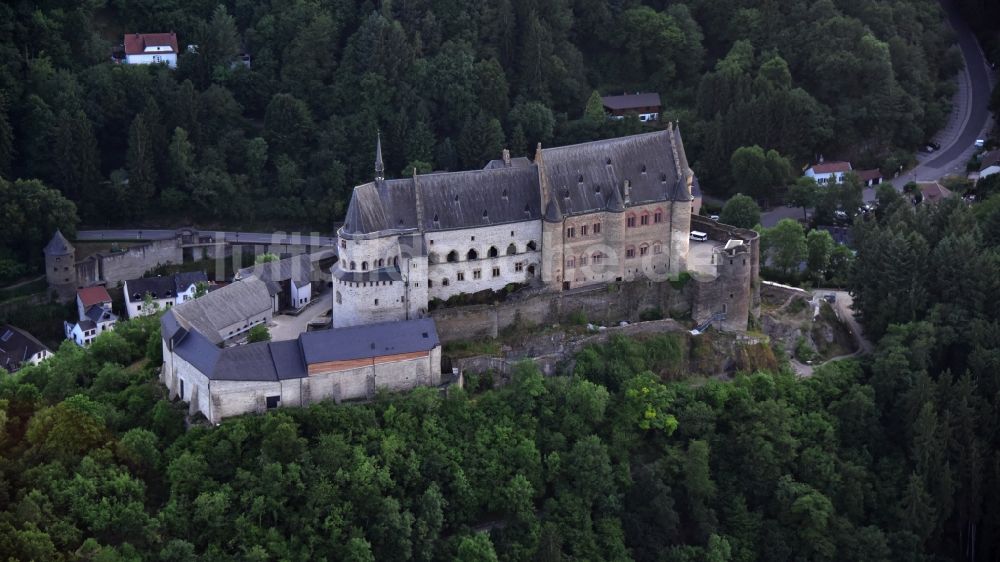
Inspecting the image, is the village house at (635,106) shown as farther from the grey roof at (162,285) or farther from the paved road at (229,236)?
the grey roof at (162,285)

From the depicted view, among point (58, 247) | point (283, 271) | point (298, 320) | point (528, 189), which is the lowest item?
point (298, 320)

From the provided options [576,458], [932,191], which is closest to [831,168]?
[932,191]

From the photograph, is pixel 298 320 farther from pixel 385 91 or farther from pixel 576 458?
pixel 385 91

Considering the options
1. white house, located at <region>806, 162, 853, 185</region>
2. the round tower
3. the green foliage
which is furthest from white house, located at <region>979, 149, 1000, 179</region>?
the round tower

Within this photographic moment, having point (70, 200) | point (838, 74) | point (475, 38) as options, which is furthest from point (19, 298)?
point (838, 74)

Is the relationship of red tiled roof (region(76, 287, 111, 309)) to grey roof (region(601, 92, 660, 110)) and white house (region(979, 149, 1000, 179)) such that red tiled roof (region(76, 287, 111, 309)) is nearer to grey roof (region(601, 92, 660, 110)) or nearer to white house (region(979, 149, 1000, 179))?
grey roof (region(601, 92, 660, 110))

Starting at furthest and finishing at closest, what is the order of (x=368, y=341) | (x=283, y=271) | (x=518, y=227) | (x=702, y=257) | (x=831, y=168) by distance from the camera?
(x=831, y=168)
(x=283, y=271)
(x=702, y=257)
(x=518, y=227)
(x=368, y=341)

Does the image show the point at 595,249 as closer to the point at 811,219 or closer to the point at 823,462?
the point at 823,462

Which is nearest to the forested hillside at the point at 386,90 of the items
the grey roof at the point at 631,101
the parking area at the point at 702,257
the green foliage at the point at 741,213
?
the grey roof at the point at 631,101

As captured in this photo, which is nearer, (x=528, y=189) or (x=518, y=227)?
(x=518, y=227)
